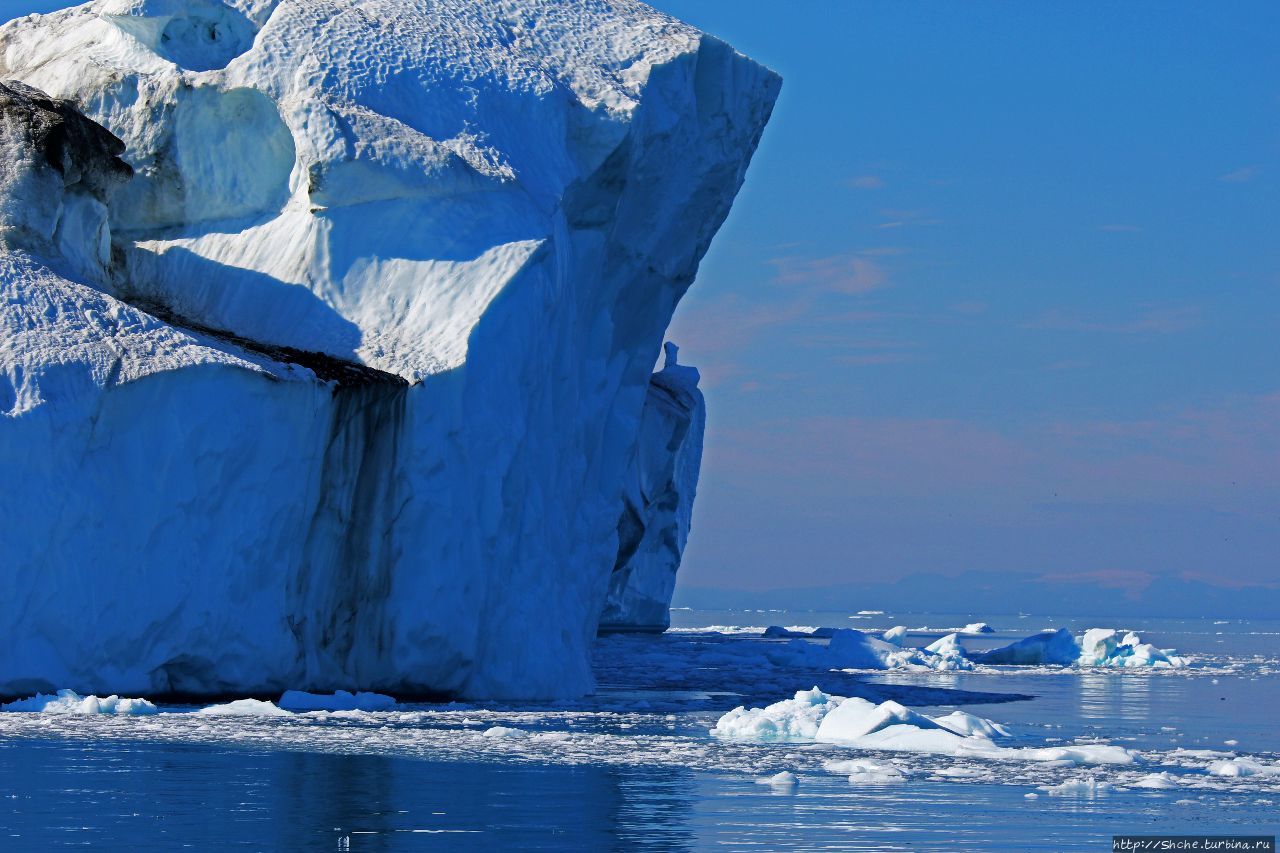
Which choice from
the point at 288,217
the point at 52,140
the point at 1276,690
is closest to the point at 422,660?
the point at 288,217

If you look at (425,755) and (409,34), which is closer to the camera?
(425,755)

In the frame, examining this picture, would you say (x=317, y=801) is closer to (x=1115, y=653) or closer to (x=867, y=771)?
(x=867, y=771)

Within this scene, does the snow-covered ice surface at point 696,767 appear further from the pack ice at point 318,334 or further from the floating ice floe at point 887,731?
the pack ice at point 318,334

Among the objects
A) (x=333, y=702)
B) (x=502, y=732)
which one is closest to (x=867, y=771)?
(x=502, y=732)

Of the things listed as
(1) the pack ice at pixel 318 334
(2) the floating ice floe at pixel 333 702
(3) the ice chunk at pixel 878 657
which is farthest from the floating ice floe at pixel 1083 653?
(2) the floating ice floe at pixel 333 702

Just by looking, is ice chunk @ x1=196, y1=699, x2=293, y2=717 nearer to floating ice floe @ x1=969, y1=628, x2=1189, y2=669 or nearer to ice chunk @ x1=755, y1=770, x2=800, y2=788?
ice chunk @ x1=755, y1=770, x2=800, y2=788

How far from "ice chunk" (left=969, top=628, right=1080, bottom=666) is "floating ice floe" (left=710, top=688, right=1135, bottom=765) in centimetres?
2095

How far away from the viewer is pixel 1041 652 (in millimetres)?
36094

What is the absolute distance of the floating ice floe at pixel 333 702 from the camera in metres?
17.2

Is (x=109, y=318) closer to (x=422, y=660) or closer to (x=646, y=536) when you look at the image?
(x=422, y=660)

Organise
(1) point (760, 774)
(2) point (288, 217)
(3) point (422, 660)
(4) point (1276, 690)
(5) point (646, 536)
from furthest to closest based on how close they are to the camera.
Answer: (5) point (646, 536) → (4) point (1276, 690) → (2) point (288, 217) → (3) point (422, 660) → (1) point (760, 774)

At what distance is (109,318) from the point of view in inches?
677

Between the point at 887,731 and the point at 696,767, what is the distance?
2.89 metres

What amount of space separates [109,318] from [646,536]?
30091 mm
